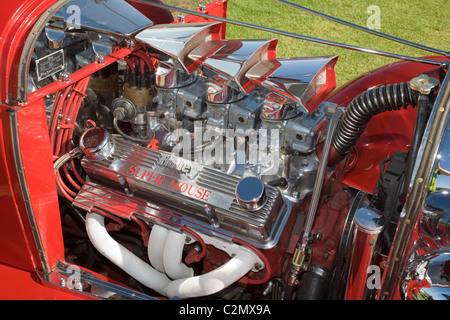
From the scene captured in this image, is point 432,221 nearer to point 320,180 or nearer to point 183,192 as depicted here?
point 320,180

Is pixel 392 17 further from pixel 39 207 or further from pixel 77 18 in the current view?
pixel 39 207

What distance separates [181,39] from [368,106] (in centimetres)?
89

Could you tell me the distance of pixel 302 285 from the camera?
2037 mm

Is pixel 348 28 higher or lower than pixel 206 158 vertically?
lower

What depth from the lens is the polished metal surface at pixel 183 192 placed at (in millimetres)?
2008

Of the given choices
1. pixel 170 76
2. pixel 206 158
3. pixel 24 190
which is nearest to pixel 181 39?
pixel 170 76

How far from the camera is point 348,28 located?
20.1 feet

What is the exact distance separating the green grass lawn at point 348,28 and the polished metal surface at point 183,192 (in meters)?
3.33

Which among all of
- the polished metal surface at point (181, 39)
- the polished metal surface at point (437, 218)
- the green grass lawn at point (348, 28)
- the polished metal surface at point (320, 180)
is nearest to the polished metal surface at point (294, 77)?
the polished metal surface at point (320, 180)

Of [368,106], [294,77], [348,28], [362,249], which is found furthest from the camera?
[348,28]

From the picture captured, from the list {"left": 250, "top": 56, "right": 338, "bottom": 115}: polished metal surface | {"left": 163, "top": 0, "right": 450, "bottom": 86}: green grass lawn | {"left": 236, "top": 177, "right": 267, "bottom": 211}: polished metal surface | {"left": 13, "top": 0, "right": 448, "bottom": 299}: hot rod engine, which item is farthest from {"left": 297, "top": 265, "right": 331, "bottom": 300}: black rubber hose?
{"left": 163, "top": 0, "right": 450, "bottom": 86}: green grass lawn

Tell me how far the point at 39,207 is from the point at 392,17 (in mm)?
5572

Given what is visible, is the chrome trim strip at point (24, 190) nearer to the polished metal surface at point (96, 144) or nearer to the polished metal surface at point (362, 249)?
the polished metal surface at point (96, 144)

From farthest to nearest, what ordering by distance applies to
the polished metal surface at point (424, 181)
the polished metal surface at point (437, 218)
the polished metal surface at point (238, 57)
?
the polished metal surface at point (238, 57)
the polished metal surface at point (437, 218)
the polished metal surface at point (424, 181)
